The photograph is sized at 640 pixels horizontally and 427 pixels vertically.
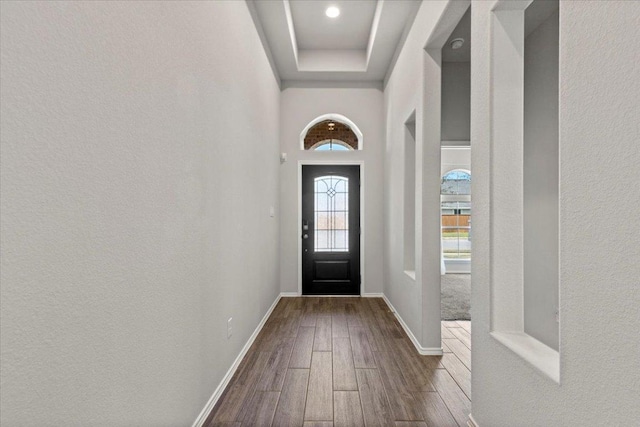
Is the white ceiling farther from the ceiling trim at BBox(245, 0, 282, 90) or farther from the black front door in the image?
the black front door

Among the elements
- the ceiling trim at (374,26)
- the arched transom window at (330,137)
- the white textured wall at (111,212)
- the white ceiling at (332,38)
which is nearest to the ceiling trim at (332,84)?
the white ceiling at (332,38)

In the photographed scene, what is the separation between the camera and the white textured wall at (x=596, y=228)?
0.89 metres

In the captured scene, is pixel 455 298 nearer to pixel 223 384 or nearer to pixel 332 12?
pixel 223 384

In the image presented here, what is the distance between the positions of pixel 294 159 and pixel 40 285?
4.15 metres

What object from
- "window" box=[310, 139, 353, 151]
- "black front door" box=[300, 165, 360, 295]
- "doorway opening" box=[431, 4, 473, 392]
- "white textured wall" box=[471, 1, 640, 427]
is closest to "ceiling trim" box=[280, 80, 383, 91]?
"doorway opening" box=[431, 4, 473, 392]

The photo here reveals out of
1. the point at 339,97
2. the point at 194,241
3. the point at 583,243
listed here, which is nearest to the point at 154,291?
the point at 194,241

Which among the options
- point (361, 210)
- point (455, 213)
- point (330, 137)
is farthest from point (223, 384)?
point (455, 213)

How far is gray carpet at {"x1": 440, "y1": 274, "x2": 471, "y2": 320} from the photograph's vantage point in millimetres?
3968

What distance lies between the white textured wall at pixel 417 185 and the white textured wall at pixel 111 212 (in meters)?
1.67

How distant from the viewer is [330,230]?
195 inches

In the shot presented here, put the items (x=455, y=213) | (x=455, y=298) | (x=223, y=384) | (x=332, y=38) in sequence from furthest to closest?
(x=455, y=213), (x=455, y=298), (x=332, y=38), (x=223, y=384)

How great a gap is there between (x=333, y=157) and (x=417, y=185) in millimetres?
2050

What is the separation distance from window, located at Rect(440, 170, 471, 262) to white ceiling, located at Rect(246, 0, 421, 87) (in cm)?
351

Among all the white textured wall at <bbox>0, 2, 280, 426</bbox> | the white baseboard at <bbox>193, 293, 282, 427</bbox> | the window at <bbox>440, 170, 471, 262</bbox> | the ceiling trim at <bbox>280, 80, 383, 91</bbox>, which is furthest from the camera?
the window at <bbox>440, 170, 471, 262</bbox>
